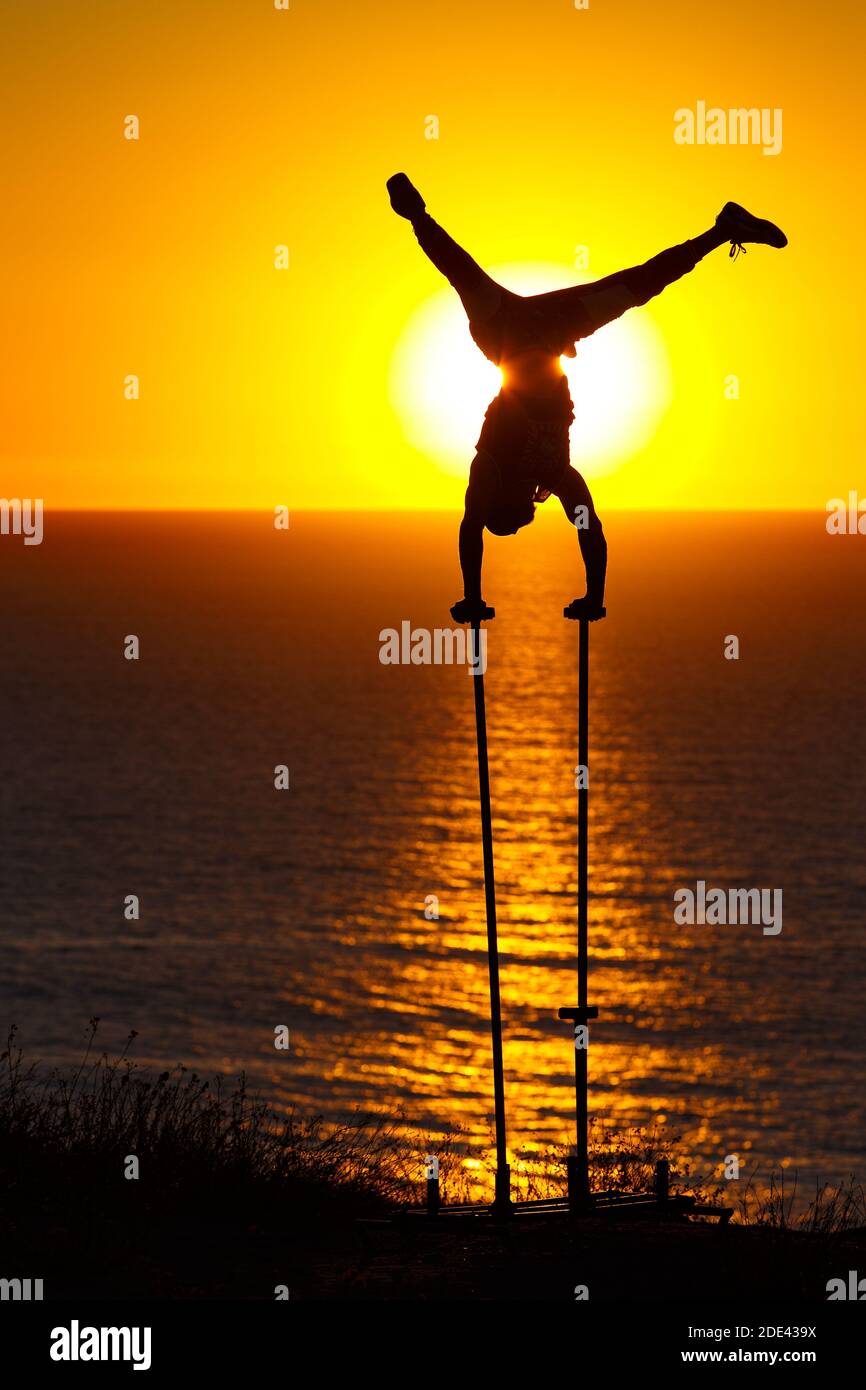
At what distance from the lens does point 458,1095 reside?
56031 millimetres

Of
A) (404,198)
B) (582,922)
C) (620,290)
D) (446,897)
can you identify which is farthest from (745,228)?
(446,897)

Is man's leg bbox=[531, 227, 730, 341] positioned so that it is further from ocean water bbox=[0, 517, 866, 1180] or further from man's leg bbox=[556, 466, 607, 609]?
ocean water bbox=[0, 517, 866, 1180]

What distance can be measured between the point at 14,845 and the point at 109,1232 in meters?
85.8

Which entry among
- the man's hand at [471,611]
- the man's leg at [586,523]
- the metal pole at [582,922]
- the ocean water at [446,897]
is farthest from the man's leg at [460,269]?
the ocean water at [446,897]

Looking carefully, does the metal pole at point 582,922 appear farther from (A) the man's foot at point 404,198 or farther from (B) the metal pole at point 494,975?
(A) the man's foot at point 404,198

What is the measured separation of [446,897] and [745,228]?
237 ft

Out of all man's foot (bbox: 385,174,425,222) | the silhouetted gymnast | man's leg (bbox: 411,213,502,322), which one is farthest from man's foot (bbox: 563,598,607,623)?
man's foot (bbox: 385,174,425,222)

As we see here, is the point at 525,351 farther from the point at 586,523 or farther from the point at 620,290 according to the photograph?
the point at 586,523

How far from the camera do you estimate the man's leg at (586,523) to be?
12422mm

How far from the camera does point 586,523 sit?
12.6 meters

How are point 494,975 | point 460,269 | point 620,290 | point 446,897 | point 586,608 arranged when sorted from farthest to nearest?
point 446,897, point 586,608, point 620,290, point 460,269, point 494,975

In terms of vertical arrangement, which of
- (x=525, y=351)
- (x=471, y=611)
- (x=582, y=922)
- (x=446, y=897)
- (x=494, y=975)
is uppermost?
(x=525, y=351)

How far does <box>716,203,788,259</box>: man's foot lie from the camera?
12281mm
